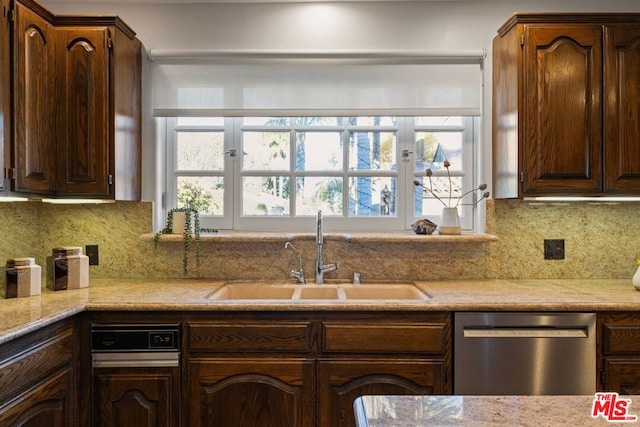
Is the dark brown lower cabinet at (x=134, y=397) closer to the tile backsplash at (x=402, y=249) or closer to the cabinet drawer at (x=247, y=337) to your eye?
the cabinet drawer at (x=247, y=337)

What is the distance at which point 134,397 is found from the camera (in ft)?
5.97

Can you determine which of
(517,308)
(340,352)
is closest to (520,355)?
(517,308)

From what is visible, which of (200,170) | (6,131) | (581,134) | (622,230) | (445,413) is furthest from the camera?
(200,170)

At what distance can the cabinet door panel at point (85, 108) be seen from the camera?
213cm

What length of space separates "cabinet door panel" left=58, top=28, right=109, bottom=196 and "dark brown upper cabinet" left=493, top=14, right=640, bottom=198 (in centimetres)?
199

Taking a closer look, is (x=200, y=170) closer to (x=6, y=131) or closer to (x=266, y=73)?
(x=266, y=73)

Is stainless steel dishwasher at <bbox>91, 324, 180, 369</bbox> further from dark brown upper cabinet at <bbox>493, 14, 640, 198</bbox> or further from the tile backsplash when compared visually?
dark brown upper cabinet at <bbox>493, 14, 640, 198</bbox>

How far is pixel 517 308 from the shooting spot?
1834 millimetres

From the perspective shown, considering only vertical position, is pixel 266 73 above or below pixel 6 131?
above

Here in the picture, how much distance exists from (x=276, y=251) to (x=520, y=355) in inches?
50.9

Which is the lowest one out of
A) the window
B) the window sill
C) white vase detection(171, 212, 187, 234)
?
the window sill

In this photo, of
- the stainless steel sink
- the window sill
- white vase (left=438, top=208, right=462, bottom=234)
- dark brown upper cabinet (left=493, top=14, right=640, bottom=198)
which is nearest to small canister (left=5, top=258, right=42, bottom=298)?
the window sill

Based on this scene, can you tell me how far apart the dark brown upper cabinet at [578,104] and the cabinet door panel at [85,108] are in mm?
1992

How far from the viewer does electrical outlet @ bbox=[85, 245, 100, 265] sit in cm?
246
